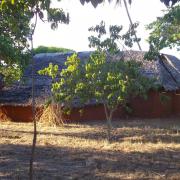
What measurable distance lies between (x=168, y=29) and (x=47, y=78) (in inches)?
303

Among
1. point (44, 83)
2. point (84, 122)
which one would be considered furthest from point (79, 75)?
point (44, 83)

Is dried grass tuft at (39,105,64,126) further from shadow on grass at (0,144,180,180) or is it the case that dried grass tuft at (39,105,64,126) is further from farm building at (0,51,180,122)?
shadow on grass at (0,144,180,180)

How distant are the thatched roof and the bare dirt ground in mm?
5382

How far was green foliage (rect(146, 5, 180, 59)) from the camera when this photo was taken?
19.3 metres

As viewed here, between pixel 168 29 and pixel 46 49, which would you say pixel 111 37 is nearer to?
pixel 168 29

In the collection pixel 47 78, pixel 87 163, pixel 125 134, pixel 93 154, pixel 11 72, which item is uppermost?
pixel 47 78

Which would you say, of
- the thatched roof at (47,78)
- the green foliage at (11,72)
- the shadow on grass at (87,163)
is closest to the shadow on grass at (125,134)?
the shadow on grass at (87,163)

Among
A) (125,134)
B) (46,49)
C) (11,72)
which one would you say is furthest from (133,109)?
(46,49)

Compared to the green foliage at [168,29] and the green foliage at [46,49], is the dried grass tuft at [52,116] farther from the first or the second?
the green foliage at [46,49]

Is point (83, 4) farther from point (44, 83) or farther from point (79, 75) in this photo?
point (44, 83)

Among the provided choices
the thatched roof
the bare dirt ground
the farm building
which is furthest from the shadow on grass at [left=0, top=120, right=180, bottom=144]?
the thatched roof

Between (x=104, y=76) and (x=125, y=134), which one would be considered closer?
(x=104, y=76)

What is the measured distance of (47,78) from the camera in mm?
26766

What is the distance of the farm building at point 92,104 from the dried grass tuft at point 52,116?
91cm
